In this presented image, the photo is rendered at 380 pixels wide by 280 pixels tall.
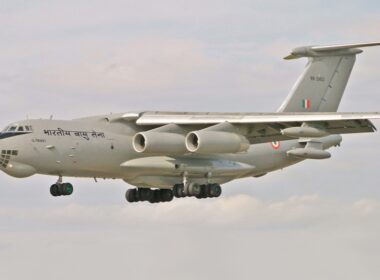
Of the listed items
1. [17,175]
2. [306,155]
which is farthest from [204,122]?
[17,175]

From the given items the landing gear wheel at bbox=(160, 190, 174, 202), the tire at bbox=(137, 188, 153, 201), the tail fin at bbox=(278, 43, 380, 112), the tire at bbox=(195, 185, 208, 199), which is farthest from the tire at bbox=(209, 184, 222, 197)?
the tail fin at bbox=(278, 43, 380, 112)

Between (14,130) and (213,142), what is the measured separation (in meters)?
4.25

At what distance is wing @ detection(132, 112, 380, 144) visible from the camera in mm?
24516

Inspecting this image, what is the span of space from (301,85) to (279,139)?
8.04 feet

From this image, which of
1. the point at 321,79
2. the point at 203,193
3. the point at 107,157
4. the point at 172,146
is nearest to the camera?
the point at 172,146

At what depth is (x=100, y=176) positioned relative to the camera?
84.7 feet

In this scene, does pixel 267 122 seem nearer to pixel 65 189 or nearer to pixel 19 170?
pixel 65 189

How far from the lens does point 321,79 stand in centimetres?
2855

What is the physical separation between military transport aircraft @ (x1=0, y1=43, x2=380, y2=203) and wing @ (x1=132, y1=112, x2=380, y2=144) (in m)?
0.02

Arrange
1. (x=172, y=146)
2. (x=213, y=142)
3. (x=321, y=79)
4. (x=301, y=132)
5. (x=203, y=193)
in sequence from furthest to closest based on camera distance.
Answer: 1. (x=321, y=79)
2. (x=203, y=193)
3. (x=172, y=146)
4. (x=213, y=142)
5. (x=301, y=132)

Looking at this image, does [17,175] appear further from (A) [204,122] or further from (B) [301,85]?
(B) [301,85]

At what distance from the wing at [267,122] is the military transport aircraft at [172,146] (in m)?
0.02

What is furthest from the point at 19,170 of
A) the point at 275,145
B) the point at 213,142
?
the point at 275,145

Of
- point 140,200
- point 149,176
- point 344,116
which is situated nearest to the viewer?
point 344,116
